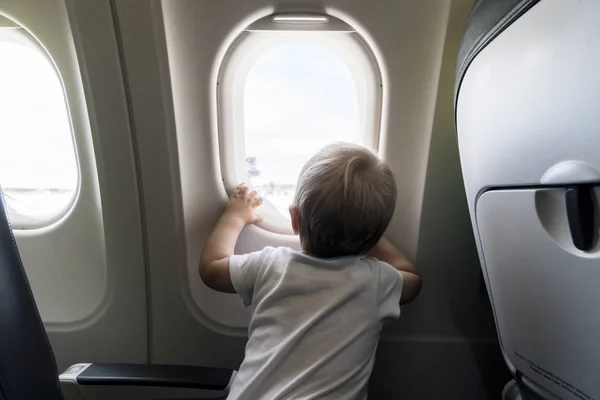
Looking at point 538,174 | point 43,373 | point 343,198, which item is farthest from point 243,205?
point 538,174

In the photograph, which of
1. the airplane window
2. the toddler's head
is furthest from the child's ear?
the airplane window

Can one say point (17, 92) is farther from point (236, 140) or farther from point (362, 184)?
point (362, 184)

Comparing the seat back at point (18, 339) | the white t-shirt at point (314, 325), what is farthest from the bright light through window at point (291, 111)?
A: the seat back at point (18, 339)

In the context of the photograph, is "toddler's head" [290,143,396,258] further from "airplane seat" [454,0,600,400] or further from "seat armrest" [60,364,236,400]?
"seat armrest" [60,364,236,400]

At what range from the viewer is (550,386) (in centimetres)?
85

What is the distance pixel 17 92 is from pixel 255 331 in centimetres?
101

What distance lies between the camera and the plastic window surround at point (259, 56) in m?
1.17

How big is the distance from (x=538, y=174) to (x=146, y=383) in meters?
0.95

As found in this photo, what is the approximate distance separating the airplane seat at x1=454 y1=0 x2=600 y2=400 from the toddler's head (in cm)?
19

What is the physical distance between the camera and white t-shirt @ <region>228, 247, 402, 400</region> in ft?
3.24

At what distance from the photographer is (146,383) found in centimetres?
114

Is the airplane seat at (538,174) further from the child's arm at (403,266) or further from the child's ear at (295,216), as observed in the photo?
the child's ear at (295,216)

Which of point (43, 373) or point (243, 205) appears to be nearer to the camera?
point (43, 373)

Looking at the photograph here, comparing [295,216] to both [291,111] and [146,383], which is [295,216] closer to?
[291,111]
